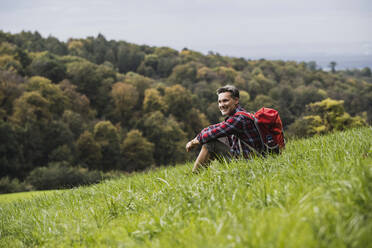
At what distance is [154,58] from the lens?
108 metres

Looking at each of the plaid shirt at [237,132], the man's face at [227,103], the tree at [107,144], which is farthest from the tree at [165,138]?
the plaid shirt at [237,132]

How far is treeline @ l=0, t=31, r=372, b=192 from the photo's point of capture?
3859cm

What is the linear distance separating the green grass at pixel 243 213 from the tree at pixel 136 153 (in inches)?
1808

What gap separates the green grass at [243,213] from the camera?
180 centimetres

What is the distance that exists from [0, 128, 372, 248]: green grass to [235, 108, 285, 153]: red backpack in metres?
0.56

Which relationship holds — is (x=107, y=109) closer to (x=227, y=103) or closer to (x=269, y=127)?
(x=227, y=103)

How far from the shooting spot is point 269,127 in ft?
14.0

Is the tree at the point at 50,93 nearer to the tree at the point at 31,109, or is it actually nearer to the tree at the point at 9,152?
the tree at the point at 31,109

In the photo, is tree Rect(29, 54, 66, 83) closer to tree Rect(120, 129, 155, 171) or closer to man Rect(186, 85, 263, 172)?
tree Rect(120, 129, 155, 171)

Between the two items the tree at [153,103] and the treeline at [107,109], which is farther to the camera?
the tree at [153,103]

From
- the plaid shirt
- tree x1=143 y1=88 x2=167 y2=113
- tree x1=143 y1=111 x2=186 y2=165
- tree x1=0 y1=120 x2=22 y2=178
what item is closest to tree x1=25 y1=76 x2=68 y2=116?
tree x1=0 y1=120 x2=22 y2=178

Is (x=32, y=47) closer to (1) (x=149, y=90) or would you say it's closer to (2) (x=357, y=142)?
(1) (x=149, y=90)

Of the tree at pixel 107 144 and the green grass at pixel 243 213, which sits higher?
the green grass at pixel 243 213

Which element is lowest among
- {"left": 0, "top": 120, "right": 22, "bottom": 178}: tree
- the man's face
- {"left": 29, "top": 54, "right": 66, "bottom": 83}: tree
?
{"left": 0, "top": 120, "right": 22, "bottom": 178}: tree
